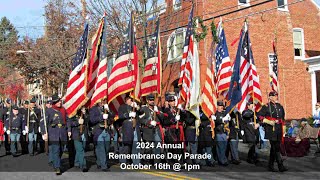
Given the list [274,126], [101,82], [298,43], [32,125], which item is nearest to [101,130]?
[101,82]

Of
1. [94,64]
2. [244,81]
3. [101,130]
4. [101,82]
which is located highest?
[94,64]

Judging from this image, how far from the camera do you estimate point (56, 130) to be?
10.8m

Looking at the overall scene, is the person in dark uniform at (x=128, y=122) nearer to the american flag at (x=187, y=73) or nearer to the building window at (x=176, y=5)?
the american flag at (x=187, y=73)

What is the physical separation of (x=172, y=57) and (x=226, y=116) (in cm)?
1410

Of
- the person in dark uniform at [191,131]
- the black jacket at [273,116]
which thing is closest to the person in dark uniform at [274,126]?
the black jacket at [273,116]

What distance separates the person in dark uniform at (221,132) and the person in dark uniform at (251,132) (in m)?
0.47

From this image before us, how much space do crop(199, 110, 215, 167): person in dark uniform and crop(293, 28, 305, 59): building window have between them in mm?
17712

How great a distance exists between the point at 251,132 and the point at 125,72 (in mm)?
3700

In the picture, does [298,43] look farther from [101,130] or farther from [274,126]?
[101,130]

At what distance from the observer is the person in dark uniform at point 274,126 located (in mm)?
10461

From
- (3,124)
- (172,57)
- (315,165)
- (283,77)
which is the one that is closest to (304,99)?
(283,77)

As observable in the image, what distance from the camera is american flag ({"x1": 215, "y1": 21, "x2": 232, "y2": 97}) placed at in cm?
1373

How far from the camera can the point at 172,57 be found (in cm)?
2608

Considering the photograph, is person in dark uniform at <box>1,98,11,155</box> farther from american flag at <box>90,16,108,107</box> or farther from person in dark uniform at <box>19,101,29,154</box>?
american flag at <box>90,16,108,107</box>
